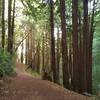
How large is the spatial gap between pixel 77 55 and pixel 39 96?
561 cm

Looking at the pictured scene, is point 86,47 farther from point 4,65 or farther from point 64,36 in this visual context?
point 4,65

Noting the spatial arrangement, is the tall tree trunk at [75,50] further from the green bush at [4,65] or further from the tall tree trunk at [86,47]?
the green bush at [4,65]

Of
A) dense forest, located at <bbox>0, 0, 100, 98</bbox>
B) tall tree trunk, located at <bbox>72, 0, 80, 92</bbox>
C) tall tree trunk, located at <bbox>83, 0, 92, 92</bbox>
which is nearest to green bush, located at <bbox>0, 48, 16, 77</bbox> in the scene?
dense forest, located at <bbox>0, 0, 100, 98</bbox>

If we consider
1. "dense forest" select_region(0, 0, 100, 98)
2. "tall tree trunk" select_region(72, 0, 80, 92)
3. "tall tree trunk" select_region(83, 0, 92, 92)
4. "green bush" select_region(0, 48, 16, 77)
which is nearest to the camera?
"green bush" select_region(0, 48, 16, 77)

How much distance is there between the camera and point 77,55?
1681 cm

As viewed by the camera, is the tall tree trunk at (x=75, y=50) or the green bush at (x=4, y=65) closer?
the green bush at (x=4, y=65)

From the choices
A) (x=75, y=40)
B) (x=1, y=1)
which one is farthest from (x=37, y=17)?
(x=75, y=40)

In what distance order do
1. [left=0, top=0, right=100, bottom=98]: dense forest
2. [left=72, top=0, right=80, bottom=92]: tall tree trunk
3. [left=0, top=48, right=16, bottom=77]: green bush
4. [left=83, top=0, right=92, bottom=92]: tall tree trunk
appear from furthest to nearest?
[left=83, top=0, right=92, bottom=92]: tall tree trunk < [left=0, top=0, right=100, bottom=98]: dense forest < [left=72, top=0, right=80, bottom=92]: tall tree trunk < [left=0, top=48, right=16, bottom=77]: green bush

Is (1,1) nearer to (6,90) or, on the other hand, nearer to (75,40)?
(75,40)

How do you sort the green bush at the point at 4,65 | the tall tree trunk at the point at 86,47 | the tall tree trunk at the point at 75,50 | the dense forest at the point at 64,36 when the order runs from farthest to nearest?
the tall tree trunk at the point at 86,47
the dense forest at the point at 64,36
the tall tree trunk at the point at 75,50
the green bush at the point at 4,65

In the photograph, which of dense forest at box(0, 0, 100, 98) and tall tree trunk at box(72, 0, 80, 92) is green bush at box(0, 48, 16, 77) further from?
tall tree trunk at box(72, 0, 80, 92)

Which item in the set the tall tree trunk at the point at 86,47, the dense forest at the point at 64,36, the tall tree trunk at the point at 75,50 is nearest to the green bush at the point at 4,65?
the dense forest at the point at 64,36

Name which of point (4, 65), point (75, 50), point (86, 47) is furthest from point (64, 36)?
point (4, 65)

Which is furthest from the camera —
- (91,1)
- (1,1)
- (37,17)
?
(37,17)
